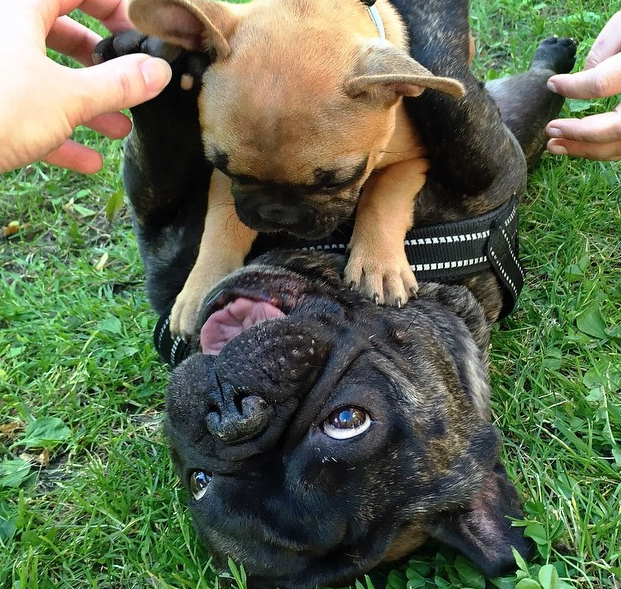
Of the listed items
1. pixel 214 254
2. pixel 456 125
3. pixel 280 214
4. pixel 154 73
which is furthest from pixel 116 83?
pixel 456 125

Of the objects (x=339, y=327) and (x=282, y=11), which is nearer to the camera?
(x=339, y=327)

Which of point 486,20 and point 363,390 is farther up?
point 363,390

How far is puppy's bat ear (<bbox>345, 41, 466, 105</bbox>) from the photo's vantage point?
2.17 metres

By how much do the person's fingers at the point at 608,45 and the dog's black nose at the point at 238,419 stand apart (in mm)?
2680

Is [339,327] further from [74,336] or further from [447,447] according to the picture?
[74,336]

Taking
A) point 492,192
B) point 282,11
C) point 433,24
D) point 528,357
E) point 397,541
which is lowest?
point 528,357

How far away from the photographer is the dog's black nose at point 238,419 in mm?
2045

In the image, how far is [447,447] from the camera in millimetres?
2328

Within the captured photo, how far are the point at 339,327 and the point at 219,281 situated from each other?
579 millimetres

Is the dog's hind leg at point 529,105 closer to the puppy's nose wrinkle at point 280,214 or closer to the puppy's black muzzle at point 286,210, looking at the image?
the puppy's black muzzle at point 286,210

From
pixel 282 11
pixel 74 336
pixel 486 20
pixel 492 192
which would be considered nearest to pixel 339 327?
pixel 492 192

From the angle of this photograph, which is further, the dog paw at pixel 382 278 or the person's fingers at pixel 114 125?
the person's fingers at pixel 114 125

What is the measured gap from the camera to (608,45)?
11.8 feet

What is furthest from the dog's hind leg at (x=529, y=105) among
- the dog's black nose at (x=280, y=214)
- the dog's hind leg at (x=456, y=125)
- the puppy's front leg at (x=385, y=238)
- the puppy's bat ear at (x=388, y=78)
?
the dog's black nose at (x=280, y=214)
